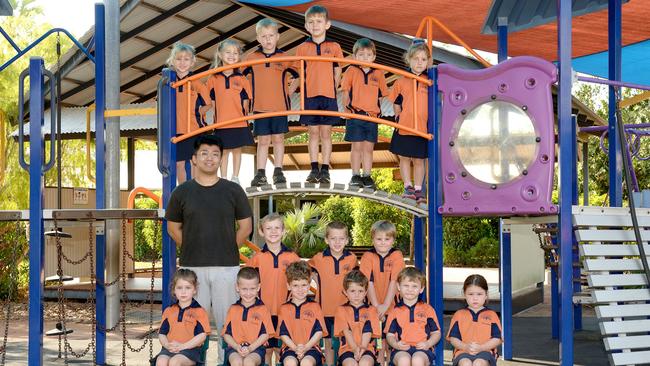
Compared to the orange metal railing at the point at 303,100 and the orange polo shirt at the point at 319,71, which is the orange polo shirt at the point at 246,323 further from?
the orange polo shirt at the point at 319,71

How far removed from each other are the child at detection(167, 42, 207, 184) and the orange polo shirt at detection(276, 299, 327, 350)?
5.66 ft

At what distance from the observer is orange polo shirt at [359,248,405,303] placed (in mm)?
6574

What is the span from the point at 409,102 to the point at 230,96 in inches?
60.2

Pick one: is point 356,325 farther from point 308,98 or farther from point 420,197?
point 308,98

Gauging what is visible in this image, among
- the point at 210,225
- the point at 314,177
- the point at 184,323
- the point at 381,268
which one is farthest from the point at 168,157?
the point at 381,268

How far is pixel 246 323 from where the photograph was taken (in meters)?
5.94

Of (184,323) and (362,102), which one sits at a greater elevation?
(362,102)

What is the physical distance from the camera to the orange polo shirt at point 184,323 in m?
5.91

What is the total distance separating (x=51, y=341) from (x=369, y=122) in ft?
16.2

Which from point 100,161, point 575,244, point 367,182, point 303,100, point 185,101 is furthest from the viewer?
point 575,244

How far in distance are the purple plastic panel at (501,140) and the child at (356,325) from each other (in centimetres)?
Answer: 93

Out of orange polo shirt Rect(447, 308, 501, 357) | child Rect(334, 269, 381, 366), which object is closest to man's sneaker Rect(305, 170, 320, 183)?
child Rect(334, 269, 381, 366)

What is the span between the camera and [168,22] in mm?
14219

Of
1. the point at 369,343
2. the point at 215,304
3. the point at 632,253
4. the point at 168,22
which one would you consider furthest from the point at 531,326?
the point at 168,22
